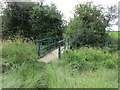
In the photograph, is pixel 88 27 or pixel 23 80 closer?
pixel 23 80

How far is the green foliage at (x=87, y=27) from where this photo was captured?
6.69m

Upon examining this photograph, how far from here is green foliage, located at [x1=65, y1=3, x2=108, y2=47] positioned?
6.69 m

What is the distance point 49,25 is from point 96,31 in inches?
123

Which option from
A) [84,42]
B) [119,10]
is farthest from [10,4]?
[119,10]

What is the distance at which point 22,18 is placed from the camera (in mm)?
7211

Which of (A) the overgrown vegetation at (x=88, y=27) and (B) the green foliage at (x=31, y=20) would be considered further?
(B) the green foliage at (x=31, y=20)

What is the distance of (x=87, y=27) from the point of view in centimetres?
699

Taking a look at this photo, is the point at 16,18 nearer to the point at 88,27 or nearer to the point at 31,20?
the point at 31,20

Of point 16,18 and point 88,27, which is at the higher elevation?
point 16,18

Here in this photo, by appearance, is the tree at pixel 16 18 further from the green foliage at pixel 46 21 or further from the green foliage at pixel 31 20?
the green foliage at pixel 46 21

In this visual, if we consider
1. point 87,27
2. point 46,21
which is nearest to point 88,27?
point 87,27

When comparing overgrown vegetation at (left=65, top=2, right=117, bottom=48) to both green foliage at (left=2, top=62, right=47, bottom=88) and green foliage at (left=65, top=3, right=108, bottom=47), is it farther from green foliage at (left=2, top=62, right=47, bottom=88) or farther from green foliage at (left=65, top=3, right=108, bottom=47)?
green foliage at (left=2, top=62, right=47, bottom=88)

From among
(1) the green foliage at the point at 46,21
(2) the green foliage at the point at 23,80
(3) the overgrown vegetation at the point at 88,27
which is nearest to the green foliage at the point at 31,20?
(1) the green foliage at the point at 46,21

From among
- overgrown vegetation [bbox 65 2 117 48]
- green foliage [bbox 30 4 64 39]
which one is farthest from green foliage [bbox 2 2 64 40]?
overgrown vegetation [bbox 65 2 117 48]
